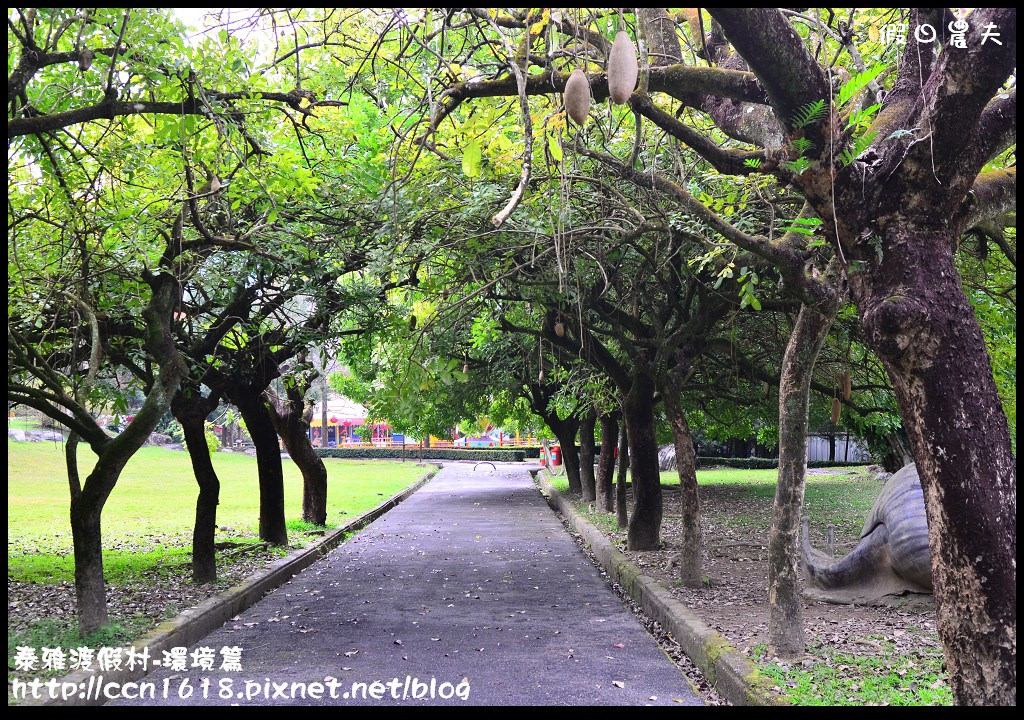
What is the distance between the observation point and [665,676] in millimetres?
6676

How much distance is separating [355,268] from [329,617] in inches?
160

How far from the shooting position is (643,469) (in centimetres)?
1290

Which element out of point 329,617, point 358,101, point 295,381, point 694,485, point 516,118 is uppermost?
point 358,101

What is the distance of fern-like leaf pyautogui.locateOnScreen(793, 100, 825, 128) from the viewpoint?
447 cm

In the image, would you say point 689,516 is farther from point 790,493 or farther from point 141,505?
point 141,505

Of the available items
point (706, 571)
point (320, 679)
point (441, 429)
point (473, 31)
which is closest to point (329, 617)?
point (320, 679)

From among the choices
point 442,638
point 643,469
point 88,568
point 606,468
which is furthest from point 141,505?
point 442,638

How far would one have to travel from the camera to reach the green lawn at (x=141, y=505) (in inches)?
496

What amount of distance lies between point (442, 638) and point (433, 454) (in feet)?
174

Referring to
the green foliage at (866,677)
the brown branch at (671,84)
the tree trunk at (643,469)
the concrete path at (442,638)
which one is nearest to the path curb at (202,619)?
the concrete path at (442,638)

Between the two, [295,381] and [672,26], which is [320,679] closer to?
[672,26]

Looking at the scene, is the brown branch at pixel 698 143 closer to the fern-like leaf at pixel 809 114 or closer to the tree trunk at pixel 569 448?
the fern-like leaf at pixel 809 114

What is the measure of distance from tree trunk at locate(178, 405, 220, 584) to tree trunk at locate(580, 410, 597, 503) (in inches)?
542

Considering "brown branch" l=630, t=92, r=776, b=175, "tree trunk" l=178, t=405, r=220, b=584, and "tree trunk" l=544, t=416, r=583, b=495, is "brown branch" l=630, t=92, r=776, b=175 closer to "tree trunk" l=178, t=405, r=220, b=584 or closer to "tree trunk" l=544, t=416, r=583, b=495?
"tree trunk" l=178, t=405, r=220, b=584
